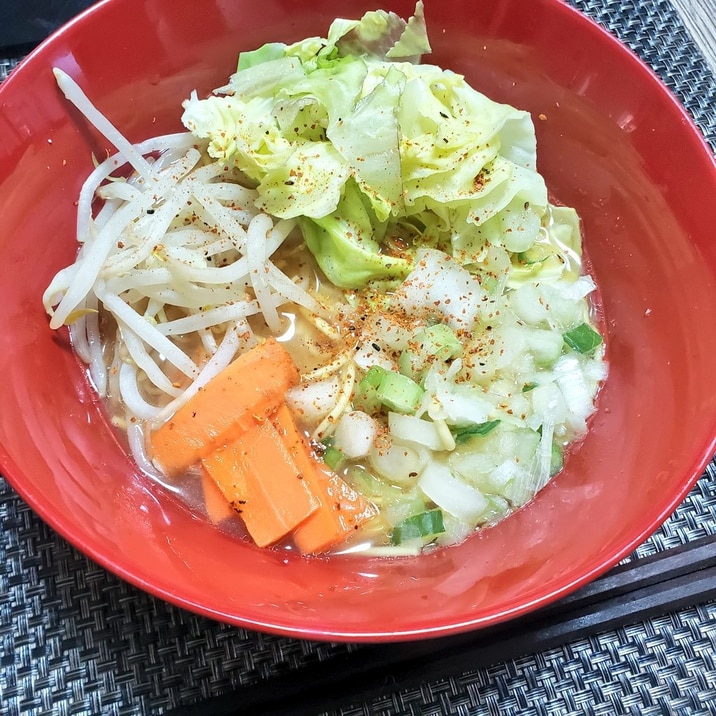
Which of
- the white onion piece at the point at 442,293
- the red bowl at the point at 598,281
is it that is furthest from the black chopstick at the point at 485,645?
the white onion piece at the point at 442,293

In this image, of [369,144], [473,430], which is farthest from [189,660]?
[369,144]

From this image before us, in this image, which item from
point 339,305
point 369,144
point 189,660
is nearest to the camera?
point 189,660

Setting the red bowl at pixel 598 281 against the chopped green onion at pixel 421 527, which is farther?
the chopped green onion at pixel 421 527

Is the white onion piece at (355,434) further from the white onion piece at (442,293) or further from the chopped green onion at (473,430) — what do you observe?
the white onion piece at (442,293)

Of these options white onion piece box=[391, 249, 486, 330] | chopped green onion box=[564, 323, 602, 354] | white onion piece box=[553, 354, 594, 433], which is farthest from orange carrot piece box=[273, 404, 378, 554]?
chopped green onion box=[564, 323, 602, 354]

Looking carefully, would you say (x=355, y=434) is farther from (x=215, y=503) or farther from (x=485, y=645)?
(x=485, y=645)
